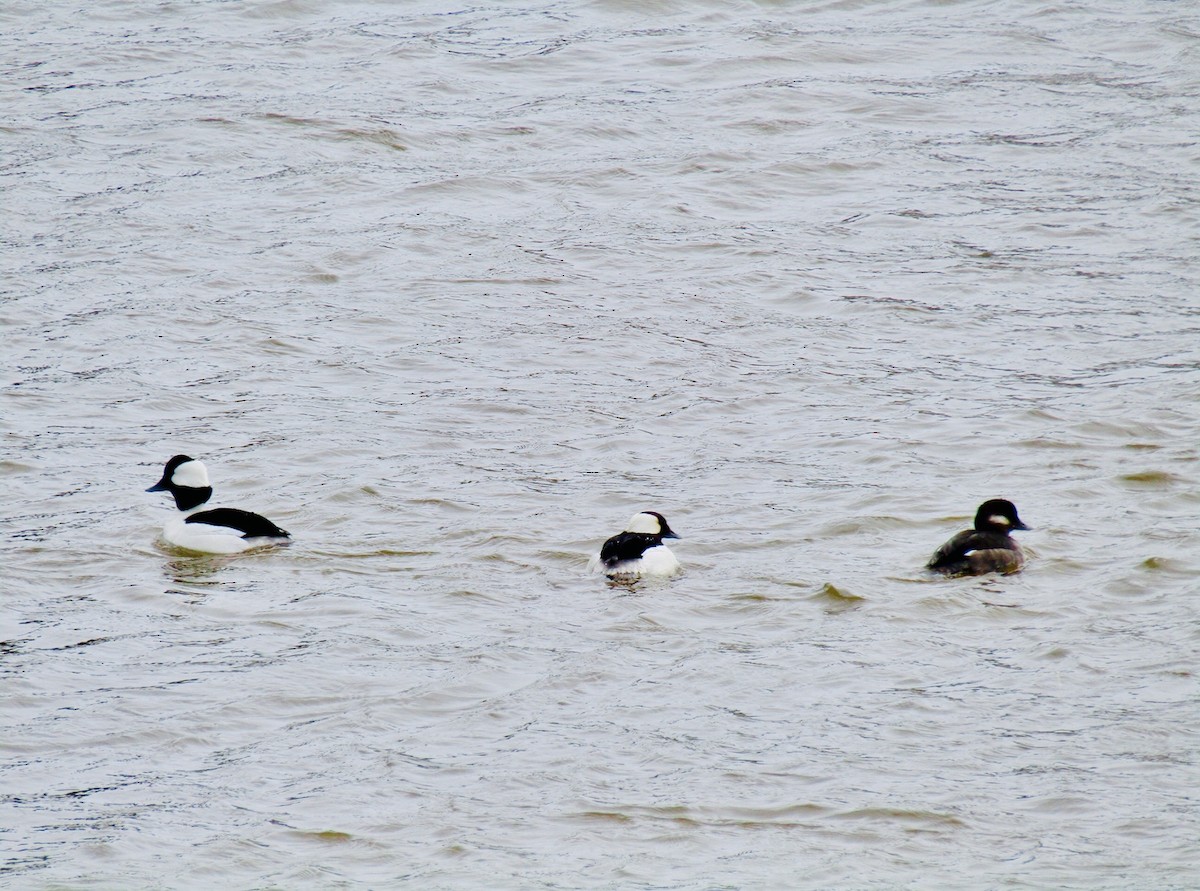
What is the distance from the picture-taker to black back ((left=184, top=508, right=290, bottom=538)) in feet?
35.6

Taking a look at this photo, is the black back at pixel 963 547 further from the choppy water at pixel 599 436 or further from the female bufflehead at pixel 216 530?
the female bufflehead at pixel 216 530

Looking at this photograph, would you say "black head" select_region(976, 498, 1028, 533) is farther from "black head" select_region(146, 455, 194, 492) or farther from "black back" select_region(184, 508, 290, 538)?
"black head" select_region(146, 455, 194, 492)

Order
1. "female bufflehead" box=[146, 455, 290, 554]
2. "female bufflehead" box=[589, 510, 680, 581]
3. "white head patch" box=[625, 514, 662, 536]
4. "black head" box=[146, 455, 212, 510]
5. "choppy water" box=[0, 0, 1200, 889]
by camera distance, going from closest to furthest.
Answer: "choppy water" box=[0, 0, 1200, 889] < "female bufflehead" box=[589, 510, 680, 581] < "white head patch" box=[625, 514, 662, 536] < "female bufflehead" box=[146, 455, 290, 554] < "black head" box=[146, 455, 212, 510]

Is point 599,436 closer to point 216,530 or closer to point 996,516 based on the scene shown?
point 216,530

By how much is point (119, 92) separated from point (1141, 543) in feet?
48.6

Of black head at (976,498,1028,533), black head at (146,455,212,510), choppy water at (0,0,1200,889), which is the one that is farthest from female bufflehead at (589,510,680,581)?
black head at (146,455,212,510)

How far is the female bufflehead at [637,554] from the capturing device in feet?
32.7

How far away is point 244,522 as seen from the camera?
1088cm

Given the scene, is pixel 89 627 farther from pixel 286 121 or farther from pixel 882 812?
pixel 286 121

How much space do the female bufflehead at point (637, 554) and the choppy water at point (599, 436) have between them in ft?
0.43

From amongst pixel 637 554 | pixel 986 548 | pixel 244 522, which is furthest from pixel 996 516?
pixel 244 522

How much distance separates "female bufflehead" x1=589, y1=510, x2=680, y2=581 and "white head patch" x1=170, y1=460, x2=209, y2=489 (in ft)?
9.46

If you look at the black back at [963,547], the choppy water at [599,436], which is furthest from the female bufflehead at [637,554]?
the black back at [963,547]

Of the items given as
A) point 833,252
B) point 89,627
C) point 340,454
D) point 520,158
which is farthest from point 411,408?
point 520,158
